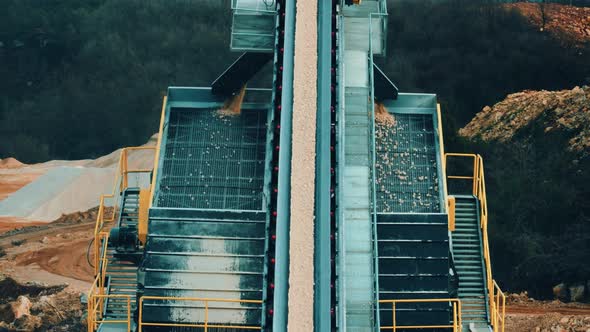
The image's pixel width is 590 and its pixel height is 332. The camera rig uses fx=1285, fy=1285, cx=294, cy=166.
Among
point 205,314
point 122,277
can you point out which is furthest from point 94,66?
point 205,314

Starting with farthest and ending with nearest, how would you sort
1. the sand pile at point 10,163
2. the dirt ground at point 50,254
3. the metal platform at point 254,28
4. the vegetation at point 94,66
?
the vegetation at point 94,66
the sand pile at point 10,163
the dirt ground at point 50,254
the metal platform at point 254,28

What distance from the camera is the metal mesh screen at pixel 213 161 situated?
28.9m

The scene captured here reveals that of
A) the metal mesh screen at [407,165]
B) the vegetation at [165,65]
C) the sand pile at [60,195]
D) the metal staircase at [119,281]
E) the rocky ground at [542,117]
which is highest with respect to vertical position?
the vegetation at [165,65]

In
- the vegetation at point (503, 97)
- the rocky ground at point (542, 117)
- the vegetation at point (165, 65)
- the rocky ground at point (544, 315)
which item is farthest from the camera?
the vegetation at point (165, 65)

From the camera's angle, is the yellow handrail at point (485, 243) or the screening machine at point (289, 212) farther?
the yellow handrail at point (485, 243)

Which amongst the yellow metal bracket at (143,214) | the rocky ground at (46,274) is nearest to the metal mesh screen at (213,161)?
the yellow metal bracket at (143,214)

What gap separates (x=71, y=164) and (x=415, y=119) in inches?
1472

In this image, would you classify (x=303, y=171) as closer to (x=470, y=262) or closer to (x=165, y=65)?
(x=470, y=262)

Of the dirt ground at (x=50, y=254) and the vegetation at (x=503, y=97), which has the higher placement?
the vegetation at (x=503, y=97)

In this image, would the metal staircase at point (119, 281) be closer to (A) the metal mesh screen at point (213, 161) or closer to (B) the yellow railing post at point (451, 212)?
(A) the metal mesh screen at point (213, 161)

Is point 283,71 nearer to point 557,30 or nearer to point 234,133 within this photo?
point 234,133

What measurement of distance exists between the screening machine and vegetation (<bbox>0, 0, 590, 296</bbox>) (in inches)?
912

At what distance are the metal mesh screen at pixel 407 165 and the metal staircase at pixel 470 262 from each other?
5.39 ft

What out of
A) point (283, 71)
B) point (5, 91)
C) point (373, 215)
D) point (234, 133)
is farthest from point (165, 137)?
point (5, 91)
